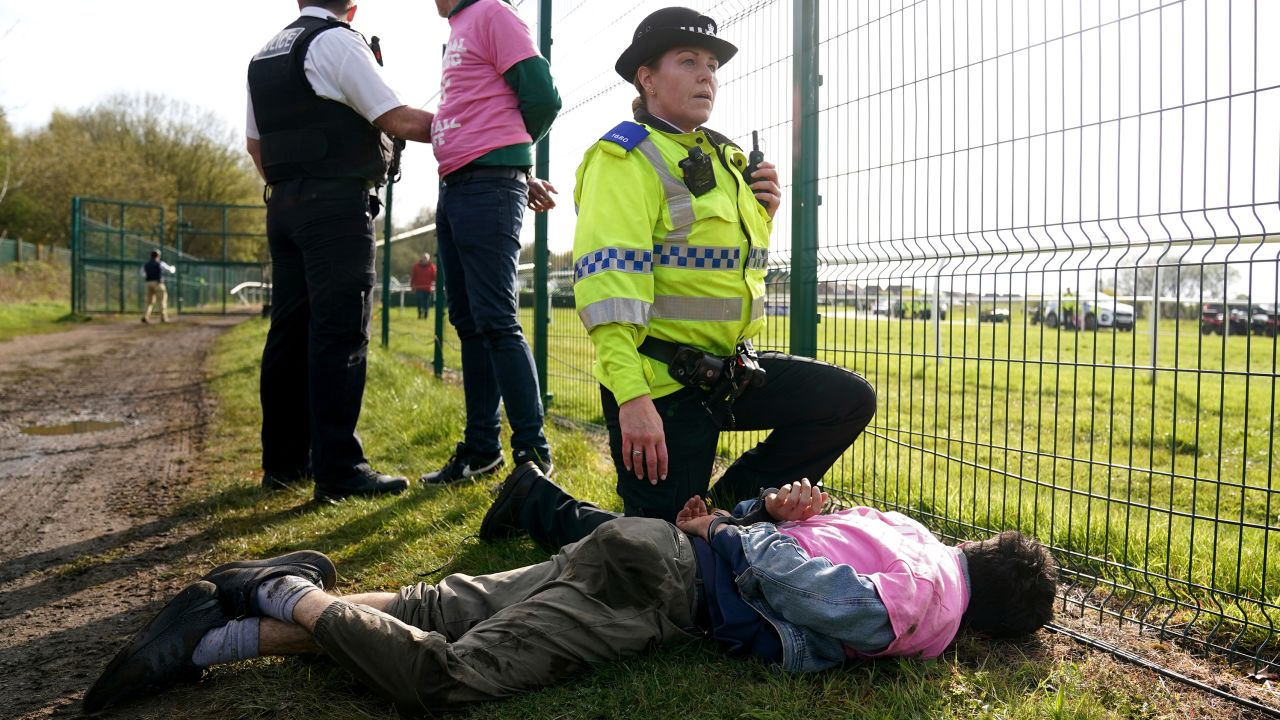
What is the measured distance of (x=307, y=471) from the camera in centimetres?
429

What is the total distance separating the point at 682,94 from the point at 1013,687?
1942 millimetres

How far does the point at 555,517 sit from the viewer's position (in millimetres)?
2914

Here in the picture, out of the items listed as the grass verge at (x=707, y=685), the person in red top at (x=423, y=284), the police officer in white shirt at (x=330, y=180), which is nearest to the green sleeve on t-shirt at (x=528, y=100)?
the police officer in white shirt at (x=330, y=180)

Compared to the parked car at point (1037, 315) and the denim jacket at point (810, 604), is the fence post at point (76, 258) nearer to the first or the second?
the parked car at point (1037, 315)

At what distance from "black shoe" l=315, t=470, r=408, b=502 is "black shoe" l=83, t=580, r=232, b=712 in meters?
1.65

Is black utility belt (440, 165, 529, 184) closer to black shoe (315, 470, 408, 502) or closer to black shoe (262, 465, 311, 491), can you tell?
black shoe (315, 470, 408, 502)

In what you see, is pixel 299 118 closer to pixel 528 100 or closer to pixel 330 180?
pixel 330 180

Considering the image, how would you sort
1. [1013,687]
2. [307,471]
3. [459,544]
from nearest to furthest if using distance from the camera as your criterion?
[1013,687] < [459,544] < [307,471]

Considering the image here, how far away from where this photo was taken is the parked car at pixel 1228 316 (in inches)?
92.5

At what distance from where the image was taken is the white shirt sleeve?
11.9ft

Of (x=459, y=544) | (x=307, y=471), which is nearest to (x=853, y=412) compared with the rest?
(x=459, y=544)

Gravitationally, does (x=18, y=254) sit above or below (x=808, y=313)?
above

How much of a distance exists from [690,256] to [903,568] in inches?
45.3

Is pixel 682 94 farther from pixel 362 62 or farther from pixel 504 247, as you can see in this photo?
pixel 362 62
